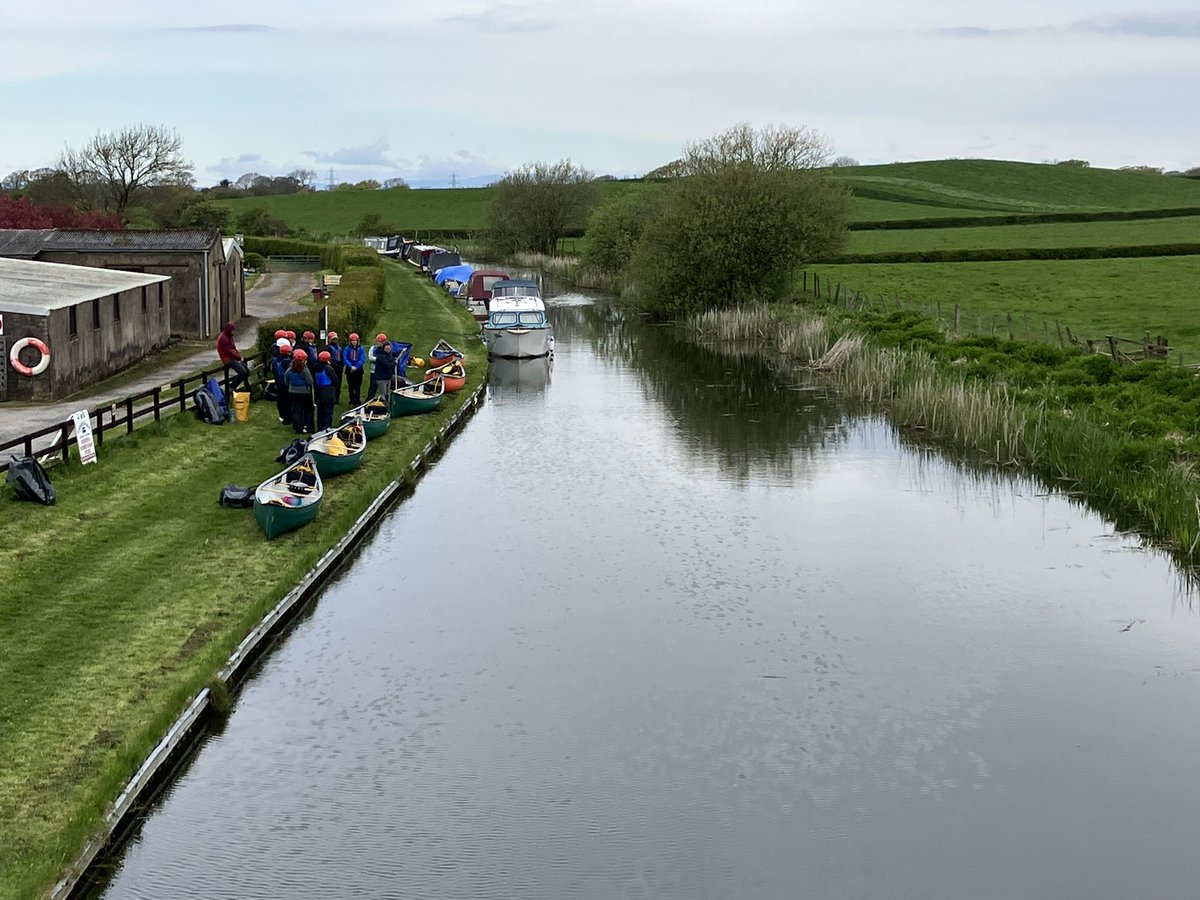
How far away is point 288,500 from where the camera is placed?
2388 cm

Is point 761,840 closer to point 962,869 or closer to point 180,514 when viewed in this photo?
point 962,869

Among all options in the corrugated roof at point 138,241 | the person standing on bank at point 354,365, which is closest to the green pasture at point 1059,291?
the person standing on bank at point 354,365

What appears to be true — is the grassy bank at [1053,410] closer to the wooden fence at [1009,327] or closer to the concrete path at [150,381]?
the wooden fence at [1009,327]

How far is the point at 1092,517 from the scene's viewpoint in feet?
89.3

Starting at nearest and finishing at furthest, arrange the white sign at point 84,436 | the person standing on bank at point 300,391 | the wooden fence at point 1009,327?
the white sign at point 84,436 → the person standing on bank at point 300,391 → the wooden fence at point 1009,327

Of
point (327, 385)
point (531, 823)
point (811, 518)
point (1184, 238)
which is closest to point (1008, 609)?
point (811, 518)

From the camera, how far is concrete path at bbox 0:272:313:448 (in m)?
29.6

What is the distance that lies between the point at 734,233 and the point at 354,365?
27.0 m

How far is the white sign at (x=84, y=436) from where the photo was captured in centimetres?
2543

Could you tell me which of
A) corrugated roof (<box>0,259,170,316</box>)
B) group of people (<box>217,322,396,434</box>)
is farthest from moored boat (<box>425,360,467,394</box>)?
corrugated roof (<box>0,259,170,316</box>)

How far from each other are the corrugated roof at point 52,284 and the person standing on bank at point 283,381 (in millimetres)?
5204

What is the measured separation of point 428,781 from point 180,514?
11323 millimetres

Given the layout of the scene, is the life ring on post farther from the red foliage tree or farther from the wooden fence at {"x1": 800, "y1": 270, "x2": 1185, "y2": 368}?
the red foliage tree

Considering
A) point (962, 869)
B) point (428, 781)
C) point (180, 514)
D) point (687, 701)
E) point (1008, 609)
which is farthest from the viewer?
point (180, 514)
